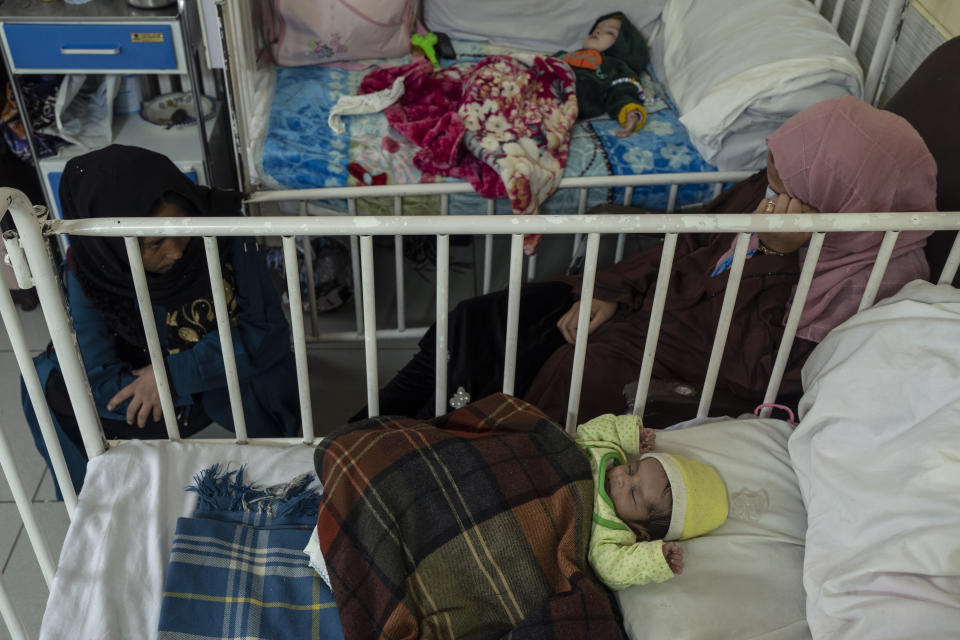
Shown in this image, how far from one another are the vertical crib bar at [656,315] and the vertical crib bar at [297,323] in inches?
22.9

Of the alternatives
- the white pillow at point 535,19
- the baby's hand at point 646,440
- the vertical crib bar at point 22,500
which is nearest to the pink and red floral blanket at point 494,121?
the white pillow at point 535,19

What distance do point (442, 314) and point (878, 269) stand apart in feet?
2.40

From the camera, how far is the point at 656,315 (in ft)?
4.74

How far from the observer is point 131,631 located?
123 centimetres

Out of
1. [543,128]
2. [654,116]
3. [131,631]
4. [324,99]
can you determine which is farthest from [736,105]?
[131,631]

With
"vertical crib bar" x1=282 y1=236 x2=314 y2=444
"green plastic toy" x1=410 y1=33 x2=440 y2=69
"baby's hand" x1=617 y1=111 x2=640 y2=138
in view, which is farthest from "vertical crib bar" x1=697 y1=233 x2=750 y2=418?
"green plastic toy" x1=410 y1=33 x2=440 y2=69

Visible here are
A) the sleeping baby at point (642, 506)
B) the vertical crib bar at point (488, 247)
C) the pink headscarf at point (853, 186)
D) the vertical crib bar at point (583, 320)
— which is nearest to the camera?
the sleeping baby at point (642, 506)

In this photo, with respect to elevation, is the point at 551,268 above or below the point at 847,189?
below

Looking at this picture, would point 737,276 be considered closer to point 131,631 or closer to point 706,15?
point 131,631

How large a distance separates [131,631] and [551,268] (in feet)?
6.28

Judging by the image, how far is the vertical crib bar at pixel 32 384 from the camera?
1198mm

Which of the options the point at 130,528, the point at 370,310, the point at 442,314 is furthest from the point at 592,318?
the point at 130,528

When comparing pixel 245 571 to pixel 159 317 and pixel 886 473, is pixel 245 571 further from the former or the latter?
pixel 886 473

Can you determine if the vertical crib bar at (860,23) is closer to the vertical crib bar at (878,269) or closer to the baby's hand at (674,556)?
the vertical crib bar at (878,269)
